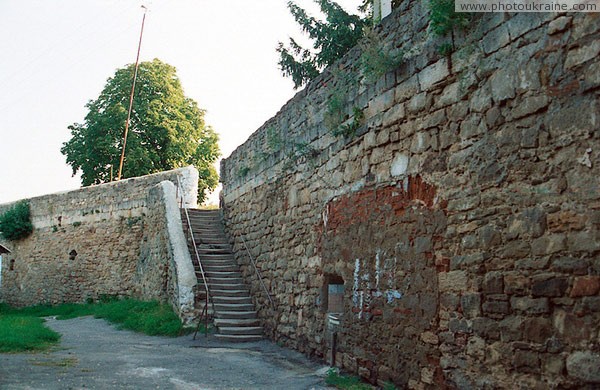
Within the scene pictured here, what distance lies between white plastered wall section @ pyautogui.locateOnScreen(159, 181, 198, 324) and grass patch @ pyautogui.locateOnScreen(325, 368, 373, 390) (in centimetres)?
490

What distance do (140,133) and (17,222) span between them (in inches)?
285

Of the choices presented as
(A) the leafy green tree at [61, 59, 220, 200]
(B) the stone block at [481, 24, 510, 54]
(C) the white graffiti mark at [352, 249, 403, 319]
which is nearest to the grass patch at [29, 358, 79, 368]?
(C) the white graffiti mark at [352, 249, 403, 319]

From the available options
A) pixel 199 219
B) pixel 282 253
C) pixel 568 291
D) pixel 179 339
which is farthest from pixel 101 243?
pixel 568 291

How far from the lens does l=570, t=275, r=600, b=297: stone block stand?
3.35 metres

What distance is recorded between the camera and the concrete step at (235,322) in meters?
9.72

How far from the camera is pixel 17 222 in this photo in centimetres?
1983

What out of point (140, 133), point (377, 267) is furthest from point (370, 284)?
point (140, 133)

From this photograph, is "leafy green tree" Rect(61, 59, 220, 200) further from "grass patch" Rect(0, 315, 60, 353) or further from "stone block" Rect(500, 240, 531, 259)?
"stone block" Rect(500, 240, 531, 259)

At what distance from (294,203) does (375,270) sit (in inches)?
111

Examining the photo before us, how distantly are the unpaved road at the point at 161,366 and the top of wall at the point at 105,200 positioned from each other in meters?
6.42

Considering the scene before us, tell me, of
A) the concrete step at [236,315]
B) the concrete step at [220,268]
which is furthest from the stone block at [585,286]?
the concrete step at [220,268]

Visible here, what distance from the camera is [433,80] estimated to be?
5.09 meters

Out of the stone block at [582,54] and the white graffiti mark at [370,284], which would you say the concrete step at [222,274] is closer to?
the white graffiti mark at [370,284]

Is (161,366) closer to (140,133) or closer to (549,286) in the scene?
(549,286)
